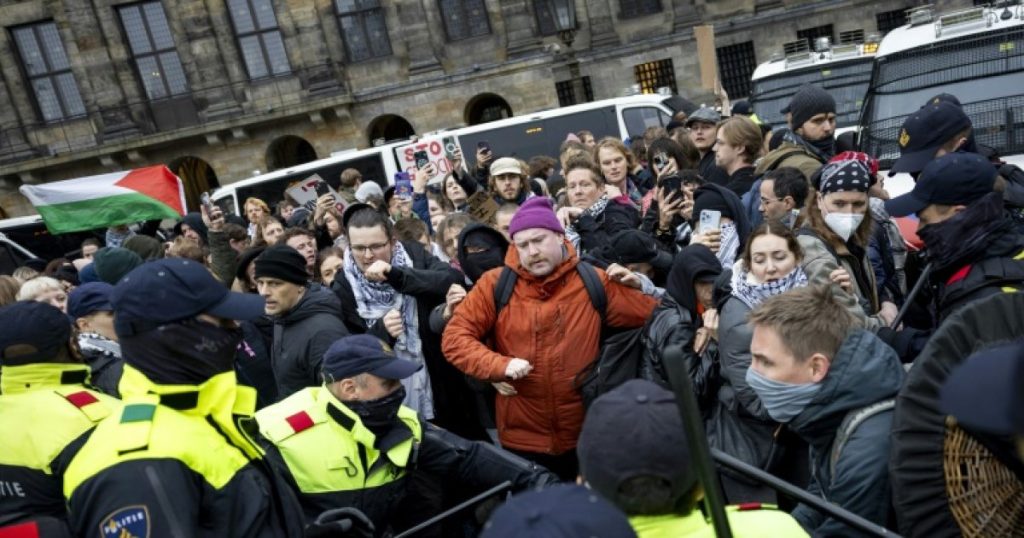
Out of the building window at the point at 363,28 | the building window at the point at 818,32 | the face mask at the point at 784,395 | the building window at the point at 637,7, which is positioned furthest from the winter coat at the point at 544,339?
the building window at the point at 818,32

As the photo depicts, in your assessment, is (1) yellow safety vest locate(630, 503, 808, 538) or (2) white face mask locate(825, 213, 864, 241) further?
(2) white face mask locate(825, 213, 864, 241)

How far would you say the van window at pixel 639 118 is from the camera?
12.9 m

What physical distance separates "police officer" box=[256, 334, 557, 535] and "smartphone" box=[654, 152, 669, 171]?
3444 millimetres

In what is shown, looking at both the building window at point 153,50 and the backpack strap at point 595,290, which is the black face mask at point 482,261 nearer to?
the backpack strap at point 595,290

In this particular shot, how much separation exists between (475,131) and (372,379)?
1077 centimetres

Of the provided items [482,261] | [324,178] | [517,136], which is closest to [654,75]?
[517,136]

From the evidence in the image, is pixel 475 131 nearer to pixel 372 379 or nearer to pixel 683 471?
pixel 372 379

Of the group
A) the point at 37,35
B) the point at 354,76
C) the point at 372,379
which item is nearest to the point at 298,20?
the point at 354,76

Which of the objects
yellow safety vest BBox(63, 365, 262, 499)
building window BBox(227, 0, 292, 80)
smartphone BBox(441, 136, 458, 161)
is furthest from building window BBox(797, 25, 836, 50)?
yellow safety vest BBox(63, 365, 262, 499)

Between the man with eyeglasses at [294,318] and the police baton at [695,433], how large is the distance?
2.69 m

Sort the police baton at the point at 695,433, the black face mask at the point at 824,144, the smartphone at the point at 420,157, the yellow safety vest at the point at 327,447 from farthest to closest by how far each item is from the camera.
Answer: the smartphone at the point at 420,157 < the black face mask at the point at 824,144 < the yellow safety vest at the point at 327,447 < the police baton at the point at 695,433

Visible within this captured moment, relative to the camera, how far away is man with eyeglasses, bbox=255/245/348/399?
12.3ft

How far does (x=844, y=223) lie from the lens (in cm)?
354

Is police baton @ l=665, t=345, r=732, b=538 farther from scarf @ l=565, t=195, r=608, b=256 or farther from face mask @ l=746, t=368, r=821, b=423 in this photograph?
scarf @ l=565, t=195, r=608, b=256
